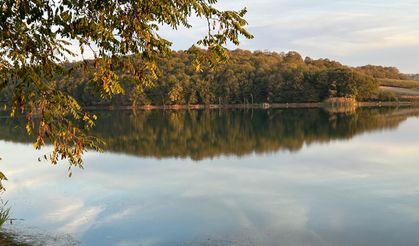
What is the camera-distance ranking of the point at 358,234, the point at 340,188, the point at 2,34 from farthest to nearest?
the point at 340,188 < the point at 358,234 < the point at 2,34

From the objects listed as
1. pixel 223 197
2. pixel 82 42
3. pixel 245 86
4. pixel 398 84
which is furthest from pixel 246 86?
pixel 82 42

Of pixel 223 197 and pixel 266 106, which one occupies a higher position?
pixel 266 106

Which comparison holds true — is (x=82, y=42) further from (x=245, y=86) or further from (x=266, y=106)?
(x=245, y=86)

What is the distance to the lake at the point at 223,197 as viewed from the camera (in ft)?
34.3

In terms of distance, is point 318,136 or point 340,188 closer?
point 340,188

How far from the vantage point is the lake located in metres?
10.5

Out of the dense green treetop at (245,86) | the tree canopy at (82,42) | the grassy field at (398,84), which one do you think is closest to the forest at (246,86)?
the dense green treetop at (245,86)

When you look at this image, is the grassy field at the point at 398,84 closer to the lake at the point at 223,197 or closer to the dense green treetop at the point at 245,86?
the dense green treetop at the point at 245,86

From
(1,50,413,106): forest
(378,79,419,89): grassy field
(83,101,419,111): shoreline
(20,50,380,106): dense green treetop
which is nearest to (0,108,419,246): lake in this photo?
(83,101,419,111): shoreline

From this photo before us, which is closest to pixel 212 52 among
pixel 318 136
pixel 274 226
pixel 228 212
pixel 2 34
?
pixel 2 34

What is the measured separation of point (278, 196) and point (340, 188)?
8.35ft

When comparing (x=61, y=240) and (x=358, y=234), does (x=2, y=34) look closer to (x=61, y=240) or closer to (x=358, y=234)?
(x=61, y=240)

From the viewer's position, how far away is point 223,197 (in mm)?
14531

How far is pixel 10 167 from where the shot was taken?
2289cm
